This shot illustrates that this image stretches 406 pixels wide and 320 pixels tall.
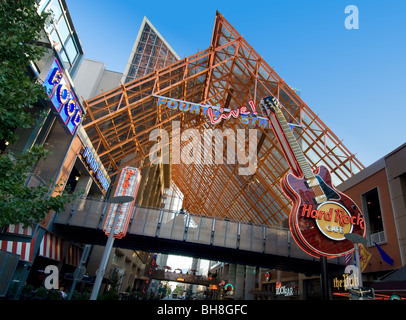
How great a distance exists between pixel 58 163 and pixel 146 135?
1524 centimetres

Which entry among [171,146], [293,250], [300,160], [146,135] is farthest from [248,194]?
[300,160]

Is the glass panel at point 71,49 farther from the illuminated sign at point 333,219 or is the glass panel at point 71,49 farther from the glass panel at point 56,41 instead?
the illuminated sign at point 333,219

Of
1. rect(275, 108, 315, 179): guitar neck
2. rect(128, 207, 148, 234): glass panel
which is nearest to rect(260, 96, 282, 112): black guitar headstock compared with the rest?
rect(275, 108, 315, 179): guitar neck

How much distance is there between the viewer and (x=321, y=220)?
46.0 feet

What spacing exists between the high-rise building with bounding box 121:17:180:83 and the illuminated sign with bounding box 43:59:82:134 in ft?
54.2

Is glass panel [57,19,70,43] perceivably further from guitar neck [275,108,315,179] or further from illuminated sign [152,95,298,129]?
guitar neck [275,108,315,179]

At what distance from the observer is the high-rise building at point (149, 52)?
1279 inches

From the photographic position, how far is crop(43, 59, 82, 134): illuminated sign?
1322 centimetres

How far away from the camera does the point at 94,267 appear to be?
2797cm

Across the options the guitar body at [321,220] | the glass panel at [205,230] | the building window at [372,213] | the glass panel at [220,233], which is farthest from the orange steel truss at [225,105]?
the glass panel at [205,230]

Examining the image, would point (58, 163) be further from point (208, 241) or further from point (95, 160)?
point (208, 241)

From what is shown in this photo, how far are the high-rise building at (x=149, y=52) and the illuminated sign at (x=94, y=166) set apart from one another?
45.5ft

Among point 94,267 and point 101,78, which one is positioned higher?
point 101,78

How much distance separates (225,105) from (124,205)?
1942 centimetres
